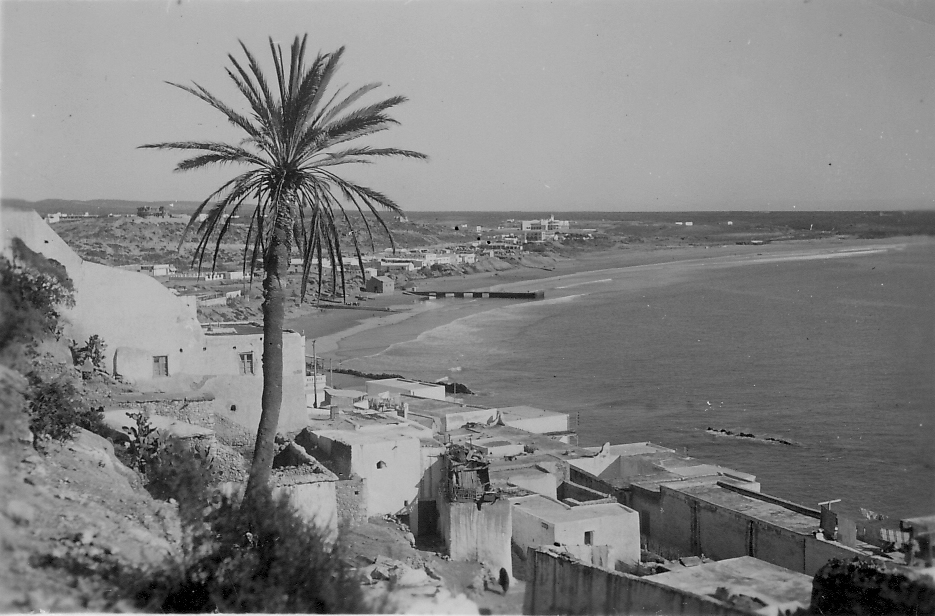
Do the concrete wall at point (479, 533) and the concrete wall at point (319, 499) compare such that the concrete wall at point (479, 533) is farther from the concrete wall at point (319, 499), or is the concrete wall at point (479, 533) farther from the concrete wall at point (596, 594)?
the concrete wall at point (319, 499)

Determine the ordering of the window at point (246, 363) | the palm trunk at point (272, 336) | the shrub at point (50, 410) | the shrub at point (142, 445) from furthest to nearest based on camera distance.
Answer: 1. the window at point (246, 363)
2. the shrub at point (142, 445)
3. the palm trunk at point (272, 336)
4. the shrub at point (50, 410)

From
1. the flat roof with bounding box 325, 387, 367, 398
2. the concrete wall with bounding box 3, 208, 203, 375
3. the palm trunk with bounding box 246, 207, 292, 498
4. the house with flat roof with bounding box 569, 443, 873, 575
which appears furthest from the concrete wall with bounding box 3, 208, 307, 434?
the flat roof with bounding box 325, 387, 367, 398

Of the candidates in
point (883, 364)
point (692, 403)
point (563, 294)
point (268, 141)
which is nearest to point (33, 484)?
point (268, 141)

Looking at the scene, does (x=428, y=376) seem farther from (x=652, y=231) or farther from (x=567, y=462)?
(x=652, y=231)

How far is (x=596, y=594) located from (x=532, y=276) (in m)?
74.6

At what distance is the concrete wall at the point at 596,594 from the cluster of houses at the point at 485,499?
2 cm

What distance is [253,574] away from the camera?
6.98 m

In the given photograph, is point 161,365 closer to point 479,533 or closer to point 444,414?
point 479,533

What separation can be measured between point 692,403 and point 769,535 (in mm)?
20542

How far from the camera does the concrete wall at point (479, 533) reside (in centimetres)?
1288

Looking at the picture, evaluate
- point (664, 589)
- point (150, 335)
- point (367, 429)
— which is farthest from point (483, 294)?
point (664, 589)

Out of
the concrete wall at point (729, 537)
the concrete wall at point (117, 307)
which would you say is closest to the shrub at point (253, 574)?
the concrete wall at point (117, 307)

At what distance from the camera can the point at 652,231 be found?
138 meters

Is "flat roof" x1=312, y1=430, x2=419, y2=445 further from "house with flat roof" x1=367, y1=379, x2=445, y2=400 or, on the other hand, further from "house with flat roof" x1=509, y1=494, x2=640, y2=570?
"house with flat roof" x1=367, y1=379, x2=445, y2=400
